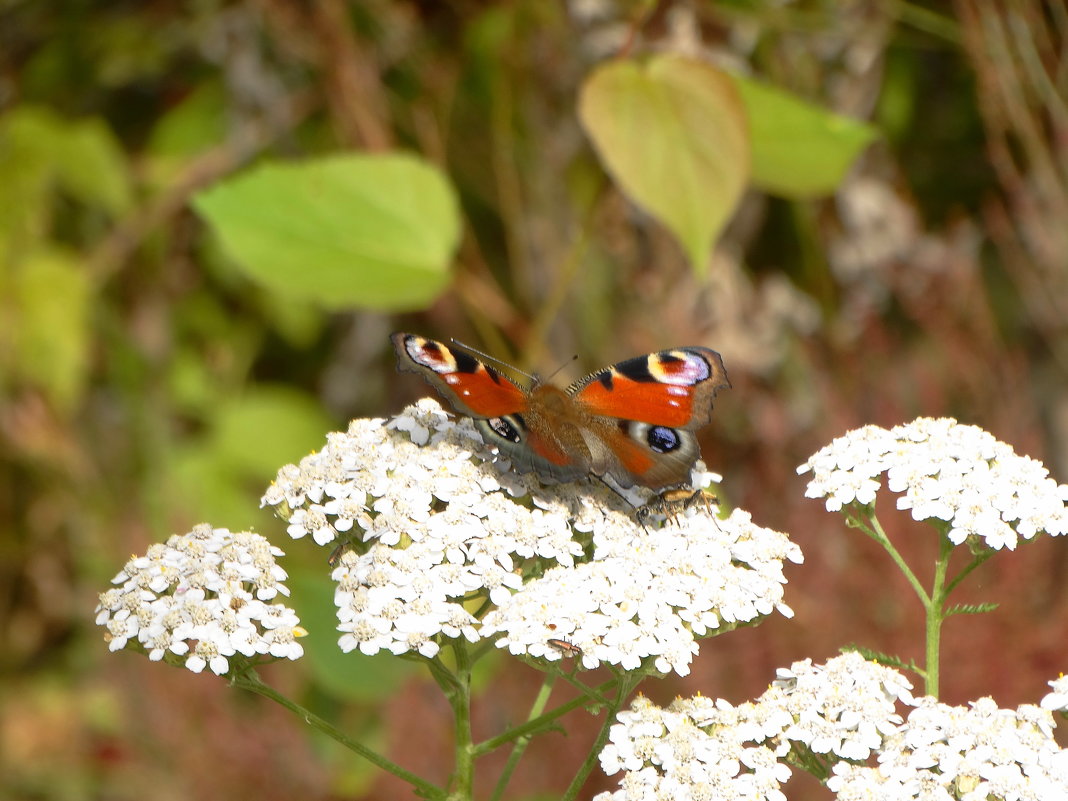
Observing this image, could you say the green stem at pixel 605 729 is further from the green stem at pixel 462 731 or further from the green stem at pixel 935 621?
the green stem at pixel 935 621

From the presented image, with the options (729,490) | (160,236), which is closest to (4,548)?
(160,236)

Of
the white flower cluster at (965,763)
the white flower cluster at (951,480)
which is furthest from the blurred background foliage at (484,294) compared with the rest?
the white flower cluster at (965,763)

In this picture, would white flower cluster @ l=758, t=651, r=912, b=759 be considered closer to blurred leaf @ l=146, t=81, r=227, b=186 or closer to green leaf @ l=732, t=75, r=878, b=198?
green leaf @ l=732, t=75, r=878, b=198

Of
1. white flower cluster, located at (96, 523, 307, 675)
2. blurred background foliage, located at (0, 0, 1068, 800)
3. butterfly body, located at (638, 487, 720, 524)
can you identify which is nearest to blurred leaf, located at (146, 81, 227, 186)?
blurred background foliage, located at (0, 0, 1068, 800)

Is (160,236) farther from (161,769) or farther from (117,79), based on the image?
(161,769)

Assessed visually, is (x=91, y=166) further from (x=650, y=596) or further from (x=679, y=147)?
(x=650, y=596)
